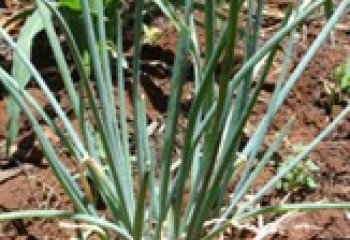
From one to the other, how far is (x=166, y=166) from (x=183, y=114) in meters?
0.65

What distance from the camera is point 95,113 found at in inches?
40.8

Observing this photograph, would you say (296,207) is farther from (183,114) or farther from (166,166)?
(183,114)

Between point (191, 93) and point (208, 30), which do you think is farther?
point (191, 93)

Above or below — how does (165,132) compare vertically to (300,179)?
above

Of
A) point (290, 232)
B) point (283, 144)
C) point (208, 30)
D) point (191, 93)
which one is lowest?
point (290, 232)

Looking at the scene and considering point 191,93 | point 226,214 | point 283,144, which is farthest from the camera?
point 191,93

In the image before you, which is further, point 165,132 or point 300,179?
point 300,179

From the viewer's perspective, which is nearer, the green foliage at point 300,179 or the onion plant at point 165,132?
the onion plant at point 165,132

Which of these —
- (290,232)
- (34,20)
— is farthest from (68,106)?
(290,232)

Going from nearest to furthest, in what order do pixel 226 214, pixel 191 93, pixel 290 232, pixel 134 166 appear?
pixel 226 214
pixel 290 232
pixel 134 166
pixel 191 93

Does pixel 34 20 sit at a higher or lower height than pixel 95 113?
higher

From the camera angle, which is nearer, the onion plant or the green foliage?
the onion plant

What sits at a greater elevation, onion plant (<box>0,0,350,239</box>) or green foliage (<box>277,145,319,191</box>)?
onion plant (<box>0,0,350,239</box>)

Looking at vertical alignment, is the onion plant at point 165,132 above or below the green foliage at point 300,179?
above
